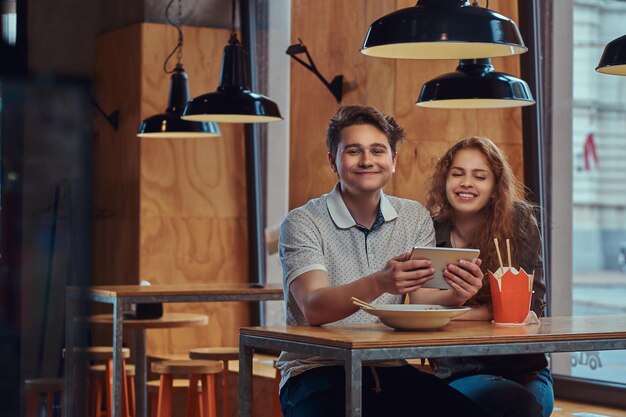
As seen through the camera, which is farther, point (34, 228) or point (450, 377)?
point (450, 377)

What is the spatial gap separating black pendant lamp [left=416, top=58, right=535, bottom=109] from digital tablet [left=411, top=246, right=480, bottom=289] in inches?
36.2

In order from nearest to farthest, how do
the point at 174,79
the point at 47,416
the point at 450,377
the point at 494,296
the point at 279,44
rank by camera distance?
the point at 47,416, the point at 494,296, the point at 450,377, the point at 174,79, the point at 279,44

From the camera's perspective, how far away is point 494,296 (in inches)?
100

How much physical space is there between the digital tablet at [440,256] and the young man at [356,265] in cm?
2

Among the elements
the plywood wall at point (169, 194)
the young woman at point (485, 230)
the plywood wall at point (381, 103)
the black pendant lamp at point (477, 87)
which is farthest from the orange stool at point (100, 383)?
the young woman at point (485, 230)

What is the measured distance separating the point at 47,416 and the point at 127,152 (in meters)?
5.25

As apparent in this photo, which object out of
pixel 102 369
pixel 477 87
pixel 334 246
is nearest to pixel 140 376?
pixel 102 369

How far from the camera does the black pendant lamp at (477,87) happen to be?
3131 mm

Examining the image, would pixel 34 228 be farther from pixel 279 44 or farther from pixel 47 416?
pixel 279 44

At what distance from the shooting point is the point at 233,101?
14.2ft

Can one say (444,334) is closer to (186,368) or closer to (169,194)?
(186,368)

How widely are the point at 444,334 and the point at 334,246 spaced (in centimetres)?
42

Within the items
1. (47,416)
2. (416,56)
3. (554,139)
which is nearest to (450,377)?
(416,56)

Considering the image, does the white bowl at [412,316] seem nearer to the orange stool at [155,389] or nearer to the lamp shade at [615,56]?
the lamp shade at [615,56]
